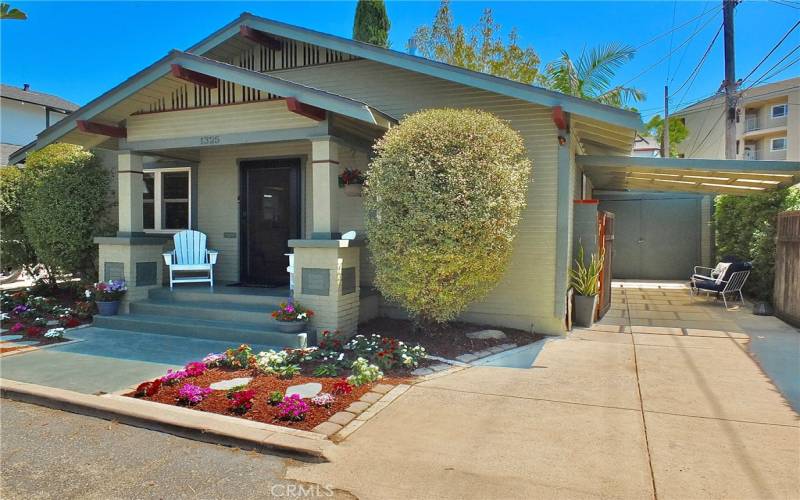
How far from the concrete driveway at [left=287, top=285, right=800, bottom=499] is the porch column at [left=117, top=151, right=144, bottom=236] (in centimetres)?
569

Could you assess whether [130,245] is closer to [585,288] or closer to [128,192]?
[128,192]

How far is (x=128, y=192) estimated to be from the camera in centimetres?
787

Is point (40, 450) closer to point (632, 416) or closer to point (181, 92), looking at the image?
point (632, 416)

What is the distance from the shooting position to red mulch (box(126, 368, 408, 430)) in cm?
402

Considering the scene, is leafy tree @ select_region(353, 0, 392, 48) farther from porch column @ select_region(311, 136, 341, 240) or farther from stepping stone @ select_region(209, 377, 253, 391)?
stepping stone @ select_region(209, 377, 253, 391)

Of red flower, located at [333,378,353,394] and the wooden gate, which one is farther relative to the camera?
the wooden gate

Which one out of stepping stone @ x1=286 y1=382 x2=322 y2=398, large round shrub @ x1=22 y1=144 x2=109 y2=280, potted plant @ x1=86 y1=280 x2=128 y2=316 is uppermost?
large round shrub @ x1=22 y1=144 x2=109 y2=280

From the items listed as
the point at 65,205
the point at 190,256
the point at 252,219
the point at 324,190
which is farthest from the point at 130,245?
the point at 324,190

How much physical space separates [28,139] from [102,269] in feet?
54.2

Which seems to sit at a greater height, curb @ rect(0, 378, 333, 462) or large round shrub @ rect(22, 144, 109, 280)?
large round shrub @ rect(22, 144, 109, 280)

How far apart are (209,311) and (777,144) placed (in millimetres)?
38980

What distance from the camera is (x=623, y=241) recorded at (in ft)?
49.4

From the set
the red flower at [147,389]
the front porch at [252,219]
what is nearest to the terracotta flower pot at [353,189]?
the front porch at [252,219]

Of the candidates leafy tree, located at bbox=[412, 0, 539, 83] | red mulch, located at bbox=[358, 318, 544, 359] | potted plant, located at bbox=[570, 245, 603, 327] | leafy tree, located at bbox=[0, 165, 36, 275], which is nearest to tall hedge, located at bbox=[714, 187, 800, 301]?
potted plant, located at bbox=[570, 245, 603, 327]
